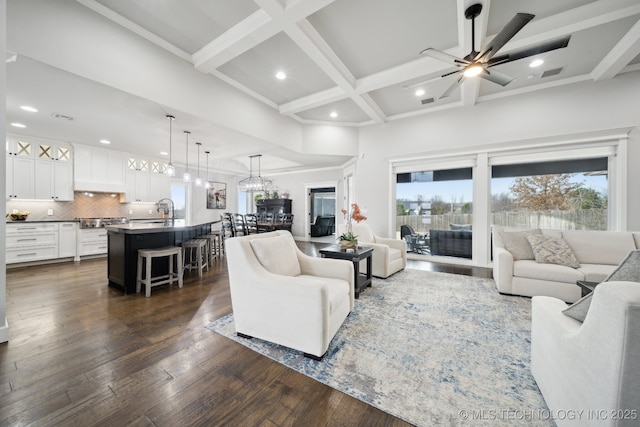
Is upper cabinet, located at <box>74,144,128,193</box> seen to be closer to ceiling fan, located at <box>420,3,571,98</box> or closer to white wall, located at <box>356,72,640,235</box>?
white wall, located at <box>356,72,640,235</box>

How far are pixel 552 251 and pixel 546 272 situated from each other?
0.43m

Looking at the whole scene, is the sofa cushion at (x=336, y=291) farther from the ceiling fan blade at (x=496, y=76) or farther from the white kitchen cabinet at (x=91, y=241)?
the white kitchen cabinet at (x=91, y=241)

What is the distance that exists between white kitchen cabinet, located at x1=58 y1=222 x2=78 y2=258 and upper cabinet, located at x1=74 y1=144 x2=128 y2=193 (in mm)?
871

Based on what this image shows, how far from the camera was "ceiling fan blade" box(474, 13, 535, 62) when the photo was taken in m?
1.94

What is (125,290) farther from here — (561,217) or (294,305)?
(561,217)

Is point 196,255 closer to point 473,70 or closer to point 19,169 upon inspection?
point 19,169

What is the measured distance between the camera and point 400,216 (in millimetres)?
5672

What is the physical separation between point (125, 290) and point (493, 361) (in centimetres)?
429

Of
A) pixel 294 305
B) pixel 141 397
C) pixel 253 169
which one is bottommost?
pixel 141 397

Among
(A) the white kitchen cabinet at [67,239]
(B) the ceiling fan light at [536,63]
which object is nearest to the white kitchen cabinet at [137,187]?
(A) the white kitchen cabinet at [67,239]

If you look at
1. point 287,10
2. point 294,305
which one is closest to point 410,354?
point 294,305

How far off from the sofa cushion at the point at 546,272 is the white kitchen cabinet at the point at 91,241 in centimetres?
814

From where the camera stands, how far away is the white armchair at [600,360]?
0.82 metres

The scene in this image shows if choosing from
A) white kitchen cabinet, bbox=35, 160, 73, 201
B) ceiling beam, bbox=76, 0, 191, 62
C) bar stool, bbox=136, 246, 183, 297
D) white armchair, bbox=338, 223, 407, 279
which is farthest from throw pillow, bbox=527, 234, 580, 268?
white kitchen cabinet, bbox=35, 160, 73, 201
